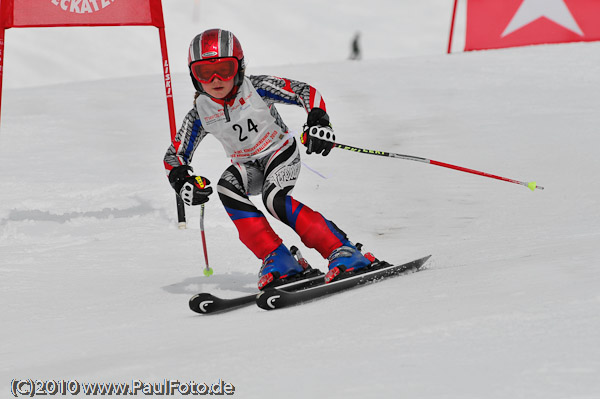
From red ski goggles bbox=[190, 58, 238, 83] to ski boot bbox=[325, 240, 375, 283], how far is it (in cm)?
108

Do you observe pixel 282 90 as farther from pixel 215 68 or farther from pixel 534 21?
pixel 534 21

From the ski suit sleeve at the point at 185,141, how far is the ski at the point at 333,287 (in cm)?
99

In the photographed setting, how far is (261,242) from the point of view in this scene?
4340mm

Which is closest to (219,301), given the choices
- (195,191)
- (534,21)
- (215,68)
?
(195,191)

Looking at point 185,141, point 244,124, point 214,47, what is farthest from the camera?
point 185,141

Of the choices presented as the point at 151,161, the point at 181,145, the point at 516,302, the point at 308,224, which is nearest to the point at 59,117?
→ the point at 151,161

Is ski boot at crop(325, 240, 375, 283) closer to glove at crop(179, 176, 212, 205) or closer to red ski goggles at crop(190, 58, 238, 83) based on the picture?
glove at crop(179, 176, 212, 205)

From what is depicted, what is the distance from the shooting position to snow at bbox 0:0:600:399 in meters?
2.39

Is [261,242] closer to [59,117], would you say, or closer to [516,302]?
[516,302]

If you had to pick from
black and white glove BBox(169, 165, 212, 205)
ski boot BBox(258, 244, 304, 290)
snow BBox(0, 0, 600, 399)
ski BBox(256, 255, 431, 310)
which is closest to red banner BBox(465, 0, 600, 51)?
snow BBox(0, 0, 600, 399)

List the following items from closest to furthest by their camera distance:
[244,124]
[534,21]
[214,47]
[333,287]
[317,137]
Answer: [333,287], [317,137], [214,47], [244,124], [534,21]

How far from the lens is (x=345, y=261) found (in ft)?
13.5

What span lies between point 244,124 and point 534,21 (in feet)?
30.2

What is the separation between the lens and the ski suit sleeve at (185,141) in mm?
4500
